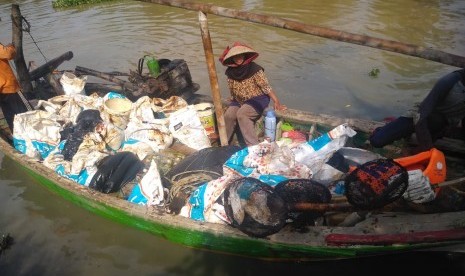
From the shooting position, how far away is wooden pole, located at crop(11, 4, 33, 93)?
221 inches

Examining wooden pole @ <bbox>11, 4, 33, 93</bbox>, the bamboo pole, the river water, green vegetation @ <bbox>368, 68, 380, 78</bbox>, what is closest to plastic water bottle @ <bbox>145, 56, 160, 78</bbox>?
the bamboo pole

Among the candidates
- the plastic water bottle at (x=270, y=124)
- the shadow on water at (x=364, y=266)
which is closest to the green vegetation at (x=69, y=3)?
the plastic water bottle at (x=270, y=124)

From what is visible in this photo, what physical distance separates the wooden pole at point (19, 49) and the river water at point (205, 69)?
51.7 inches

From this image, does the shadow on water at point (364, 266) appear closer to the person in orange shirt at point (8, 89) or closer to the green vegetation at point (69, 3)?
the person in orange shirt at point (8, 89)

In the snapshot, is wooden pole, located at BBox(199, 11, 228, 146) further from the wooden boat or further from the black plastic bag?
the wooden boat

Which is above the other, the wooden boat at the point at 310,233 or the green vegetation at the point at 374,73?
the wooden boat at the point at 310,233

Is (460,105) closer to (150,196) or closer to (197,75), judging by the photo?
(150,196)

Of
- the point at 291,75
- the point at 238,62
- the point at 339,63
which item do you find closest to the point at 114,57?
the point at 291,75

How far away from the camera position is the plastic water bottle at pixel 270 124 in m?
4.20

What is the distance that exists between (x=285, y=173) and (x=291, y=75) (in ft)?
17.7

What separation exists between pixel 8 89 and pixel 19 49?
1031 millimetres

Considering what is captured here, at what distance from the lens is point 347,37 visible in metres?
2.74

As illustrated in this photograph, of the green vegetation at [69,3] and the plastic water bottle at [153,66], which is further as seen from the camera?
the green vegetation at [69,3]

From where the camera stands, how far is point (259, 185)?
267 cm
